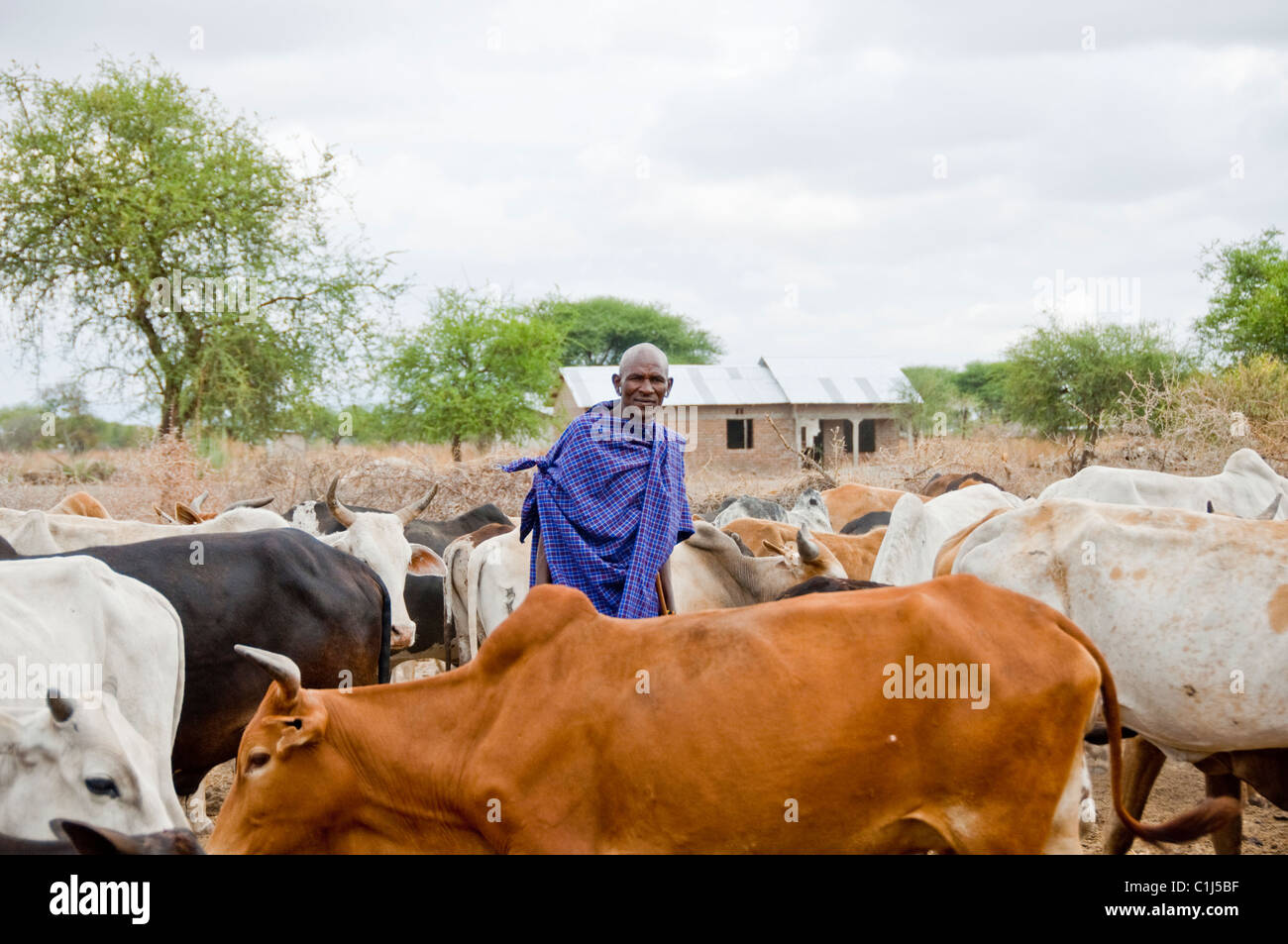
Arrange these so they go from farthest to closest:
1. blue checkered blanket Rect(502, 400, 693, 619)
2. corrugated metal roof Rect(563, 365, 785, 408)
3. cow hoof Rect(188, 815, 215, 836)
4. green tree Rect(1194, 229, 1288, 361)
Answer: corrugated metal roof Rect(563, 365, 785, 408) → green tree Rect(1194, 229, 1288, 361) → cow hoof Rect(188, 815, 215, 836) → blue checkered blanket Rect(502, 400, 693, 619)

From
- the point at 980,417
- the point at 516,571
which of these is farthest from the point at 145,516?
the point at 980,417

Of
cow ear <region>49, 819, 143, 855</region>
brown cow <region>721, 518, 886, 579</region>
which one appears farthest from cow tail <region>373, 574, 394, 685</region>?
cow ear <region>49, 819, 143, 855</region>

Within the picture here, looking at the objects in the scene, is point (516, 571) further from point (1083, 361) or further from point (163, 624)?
point (1083, 361)

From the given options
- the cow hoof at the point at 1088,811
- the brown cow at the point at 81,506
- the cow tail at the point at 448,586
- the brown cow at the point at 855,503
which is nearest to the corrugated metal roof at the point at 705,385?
the brown cow at the point at 855,503

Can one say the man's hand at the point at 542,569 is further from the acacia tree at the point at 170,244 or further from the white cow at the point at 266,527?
the acacia tree at the point at 170,244

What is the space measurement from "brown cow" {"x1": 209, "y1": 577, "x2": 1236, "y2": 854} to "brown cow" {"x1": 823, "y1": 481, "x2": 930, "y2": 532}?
7.80 m

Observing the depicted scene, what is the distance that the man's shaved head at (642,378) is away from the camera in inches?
160

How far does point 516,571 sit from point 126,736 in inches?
139

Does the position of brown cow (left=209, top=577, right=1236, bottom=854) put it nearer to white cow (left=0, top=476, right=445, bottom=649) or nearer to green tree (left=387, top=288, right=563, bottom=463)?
white cow (left=0, top=476, right=445, bottom=649)

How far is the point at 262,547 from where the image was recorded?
195 inches

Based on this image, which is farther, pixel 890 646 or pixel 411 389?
pixel 411 389

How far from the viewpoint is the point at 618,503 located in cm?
400

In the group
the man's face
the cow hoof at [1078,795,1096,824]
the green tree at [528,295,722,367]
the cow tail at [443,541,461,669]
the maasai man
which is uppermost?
the green tree at [528,295,722,367]

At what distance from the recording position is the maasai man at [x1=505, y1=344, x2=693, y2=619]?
3973mm
